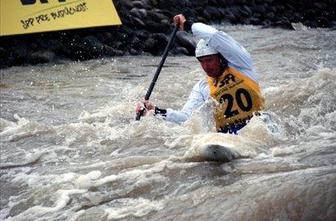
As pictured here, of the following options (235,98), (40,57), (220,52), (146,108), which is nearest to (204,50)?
(220,52)

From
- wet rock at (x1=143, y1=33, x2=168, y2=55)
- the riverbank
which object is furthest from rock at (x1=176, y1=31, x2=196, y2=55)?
wet rock at (x1=143, y1=33, x2=168, y2=55)

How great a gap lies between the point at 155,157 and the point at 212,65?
1.31 metres

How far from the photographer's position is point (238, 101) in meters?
5.25

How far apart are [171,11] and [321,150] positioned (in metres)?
14.7

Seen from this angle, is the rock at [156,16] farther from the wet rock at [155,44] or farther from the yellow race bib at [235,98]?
the yellow race bib at [235,98]

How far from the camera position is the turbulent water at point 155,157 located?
3201mm

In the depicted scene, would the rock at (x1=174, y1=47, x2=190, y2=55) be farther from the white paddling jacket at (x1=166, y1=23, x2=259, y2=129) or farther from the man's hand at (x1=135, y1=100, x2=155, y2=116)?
the man's hand at (x1=135, y1=100, x2=155, y2=116)

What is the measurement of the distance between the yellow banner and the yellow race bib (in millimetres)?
7627

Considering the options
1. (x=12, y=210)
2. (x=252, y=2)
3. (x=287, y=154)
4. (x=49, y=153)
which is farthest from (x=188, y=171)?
(x=252, y=2)

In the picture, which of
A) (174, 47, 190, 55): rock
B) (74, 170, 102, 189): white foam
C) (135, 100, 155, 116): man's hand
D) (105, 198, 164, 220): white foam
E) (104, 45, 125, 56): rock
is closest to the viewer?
(105, 198, 164, 220): white foam

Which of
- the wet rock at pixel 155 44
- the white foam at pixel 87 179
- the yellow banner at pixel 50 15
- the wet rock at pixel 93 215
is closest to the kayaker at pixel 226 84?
the white foam at pixel 87 179

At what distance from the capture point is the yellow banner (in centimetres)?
1136

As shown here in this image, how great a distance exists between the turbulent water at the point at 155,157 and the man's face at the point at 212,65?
40 cm

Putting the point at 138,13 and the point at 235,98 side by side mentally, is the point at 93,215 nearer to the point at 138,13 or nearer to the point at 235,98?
the point at 235,98
